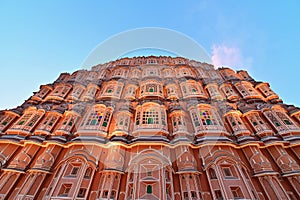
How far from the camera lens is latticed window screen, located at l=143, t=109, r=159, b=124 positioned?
15.6 meters

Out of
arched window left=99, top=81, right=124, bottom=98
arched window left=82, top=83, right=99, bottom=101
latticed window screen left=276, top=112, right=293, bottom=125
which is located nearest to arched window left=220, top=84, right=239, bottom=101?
latticed window screen left=276, top=112, right=293, bottom=125

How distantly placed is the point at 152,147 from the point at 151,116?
374 centimetres

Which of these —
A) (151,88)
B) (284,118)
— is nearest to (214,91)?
(284,118)

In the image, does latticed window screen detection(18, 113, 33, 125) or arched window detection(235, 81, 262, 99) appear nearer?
latticed window screen detection(18, 113, 33, 125)

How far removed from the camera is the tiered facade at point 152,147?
38.3 feet

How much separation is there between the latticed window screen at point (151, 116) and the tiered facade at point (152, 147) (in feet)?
0.34

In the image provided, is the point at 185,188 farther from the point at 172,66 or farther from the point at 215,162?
the point at 172,66

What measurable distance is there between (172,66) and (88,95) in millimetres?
15029

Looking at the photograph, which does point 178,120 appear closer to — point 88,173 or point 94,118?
point 94,118

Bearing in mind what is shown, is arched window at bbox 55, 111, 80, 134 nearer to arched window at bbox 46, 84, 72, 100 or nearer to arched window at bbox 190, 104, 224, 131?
arched window at bbox 46, 84, 72, 100

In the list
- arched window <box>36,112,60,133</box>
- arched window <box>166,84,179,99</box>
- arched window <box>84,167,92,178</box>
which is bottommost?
arched window <box>84,167,92,178</box>

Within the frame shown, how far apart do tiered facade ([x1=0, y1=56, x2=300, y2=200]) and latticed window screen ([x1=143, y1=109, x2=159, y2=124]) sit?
103mm

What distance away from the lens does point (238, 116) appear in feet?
55.2

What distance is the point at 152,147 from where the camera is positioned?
13273 mm
